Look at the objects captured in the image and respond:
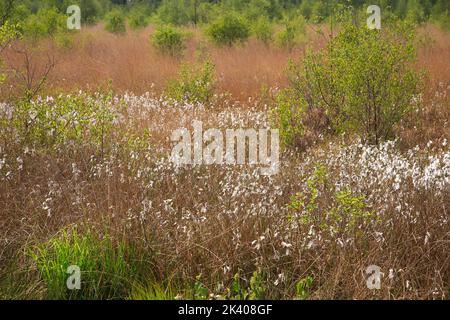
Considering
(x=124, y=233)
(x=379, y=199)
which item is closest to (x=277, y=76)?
(x=379, y=199)

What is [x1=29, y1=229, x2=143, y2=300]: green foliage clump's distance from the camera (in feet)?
10.9

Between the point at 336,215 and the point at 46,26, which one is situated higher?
the point at 46,26

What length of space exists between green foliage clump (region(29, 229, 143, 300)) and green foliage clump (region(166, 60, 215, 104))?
592 centimetres

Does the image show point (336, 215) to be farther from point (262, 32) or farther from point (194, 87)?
point (262, 32)

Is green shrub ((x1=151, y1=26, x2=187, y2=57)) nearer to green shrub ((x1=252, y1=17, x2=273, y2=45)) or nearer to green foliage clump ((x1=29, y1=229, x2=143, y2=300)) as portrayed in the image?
green shrub ((x1=252, y1=17, x2=273, y2=45))

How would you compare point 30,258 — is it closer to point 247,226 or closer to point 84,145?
point 247,226

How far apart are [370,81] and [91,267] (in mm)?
4808

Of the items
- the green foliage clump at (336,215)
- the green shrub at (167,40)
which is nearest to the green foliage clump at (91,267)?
the green foliage clump at (336,215)

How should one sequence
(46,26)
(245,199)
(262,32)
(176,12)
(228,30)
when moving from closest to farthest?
(245,199) → (228,30) → (262,32) → (46,26) → (176,12)

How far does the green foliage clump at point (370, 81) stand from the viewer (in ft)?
22.3

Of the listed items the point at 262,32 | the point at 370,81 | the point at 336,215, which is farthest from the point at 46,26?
the point at 336,215

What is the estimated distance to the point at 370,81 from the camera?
22.6 feet

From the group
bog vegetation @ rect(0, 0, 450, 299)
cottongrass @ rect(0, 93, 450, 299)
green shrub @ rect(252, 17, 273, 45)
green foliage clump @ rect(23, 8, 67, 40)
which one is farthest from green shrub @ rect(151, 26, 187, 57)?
cottongrass @ rect(0, 93, 450, 299)

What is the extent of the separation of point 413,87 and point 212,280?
4863 millimetres
